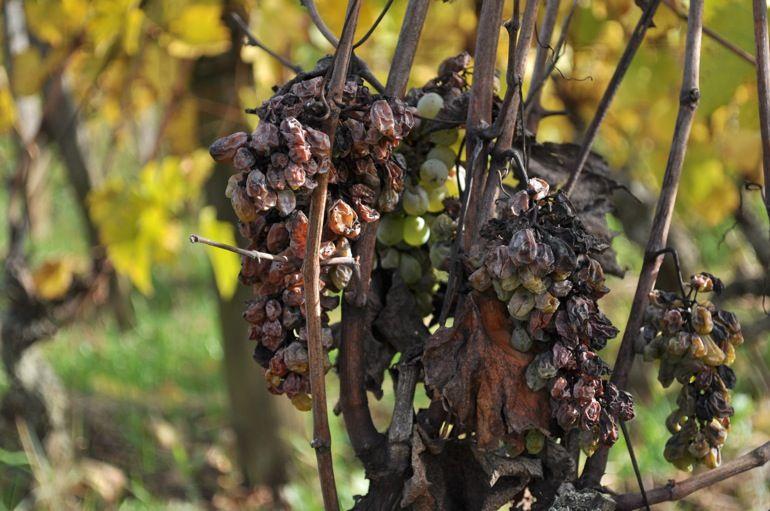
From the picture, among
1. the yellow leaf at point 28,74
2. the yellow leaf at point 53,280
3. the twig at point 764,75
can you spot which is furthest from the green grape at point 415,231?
the yellow leaf at point 53,280

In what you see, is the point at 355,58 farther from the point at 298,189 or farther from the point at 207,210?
the point at 207,210

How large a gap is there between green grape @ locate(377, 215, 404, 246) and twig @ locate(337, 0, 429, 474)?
0.06 m

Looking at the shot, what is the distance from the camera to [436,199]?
90 cm

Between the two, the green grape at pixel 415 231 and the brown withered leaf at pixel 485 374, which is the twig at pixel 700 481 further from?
the green grape at pixel 415 231

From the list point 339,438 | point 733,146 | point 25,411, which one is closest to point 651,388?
point 339,438

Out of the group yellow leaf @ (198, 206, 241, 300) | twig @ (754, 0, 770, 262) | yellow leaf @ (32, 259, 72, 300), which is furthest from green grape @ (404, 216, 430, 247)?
yellow leaf @ (32, 259, 72, 300)

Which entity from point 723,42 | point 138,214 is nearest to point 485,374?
point 723,42

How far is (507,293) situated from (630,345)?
0.20 meters

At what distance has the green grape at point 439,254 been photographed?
0.85 meters

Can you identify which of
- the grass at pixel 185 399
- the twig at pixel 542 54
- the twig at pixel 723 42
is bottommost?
the grass at pixel 185 399

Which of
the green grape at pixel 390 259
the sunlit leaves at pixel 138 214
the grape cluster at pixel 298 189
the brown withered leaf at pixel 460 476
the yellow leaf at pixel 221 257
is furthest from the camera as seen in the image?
the sunlit leaves at pixel 138 214

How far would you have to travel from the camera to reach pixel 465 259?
0.77m

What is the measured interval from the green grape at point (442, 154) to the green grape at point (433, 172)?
0.04ft

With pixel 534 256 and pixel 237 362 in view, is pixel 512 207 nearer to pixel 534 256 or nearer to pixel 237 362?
pixel 534 256
